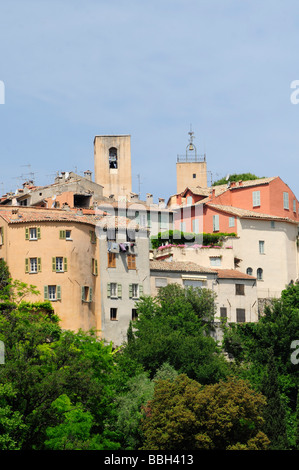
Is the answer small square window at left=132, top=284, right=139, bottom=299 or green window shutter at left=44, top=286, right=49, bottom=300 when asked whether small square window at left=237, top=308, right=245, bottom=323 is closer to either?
small square window at left=132, top=284, right=139, bottom=299

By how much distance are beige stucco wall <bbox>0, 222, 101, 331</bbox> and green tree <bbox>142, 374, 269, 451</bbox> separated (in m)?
15.7

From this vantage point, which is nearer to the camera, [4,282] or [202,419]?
[202,419]

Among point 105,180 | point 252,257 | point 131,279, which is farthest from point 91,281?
point 105,180

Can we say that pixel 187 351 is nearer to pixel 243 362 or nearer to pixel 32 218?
pixel 243 362

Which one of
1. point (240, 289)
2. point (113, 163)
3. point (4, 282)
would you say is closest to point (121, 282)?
point (4, 282)

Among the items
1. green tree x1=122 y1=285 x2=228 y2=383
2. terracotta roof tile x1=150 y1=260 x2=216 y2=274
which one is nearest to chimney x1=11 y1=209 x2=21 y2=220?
green tree x1=122 y1=285 x2=228 y2=383

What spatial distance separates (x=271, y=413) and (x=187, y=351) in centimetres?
883

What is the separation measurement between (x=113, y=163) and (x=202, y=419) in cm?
5581

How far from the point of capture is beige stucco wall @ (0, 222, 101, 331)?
8400 cm

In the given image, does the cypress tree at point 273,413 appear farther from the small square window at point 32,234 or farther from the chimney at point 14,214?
the chimney at point 14,214

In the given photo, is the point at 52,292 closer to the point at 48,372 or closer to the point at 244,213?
the point at 48,372

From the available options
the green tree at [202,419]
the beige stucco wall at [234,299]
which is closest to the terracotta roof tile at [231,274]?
the beige stucco wall at [234,299]

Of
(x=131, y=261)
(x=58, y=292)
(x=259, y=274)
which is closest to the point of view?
(x=58, y=292)

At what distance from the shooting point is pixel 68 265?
278 feet
